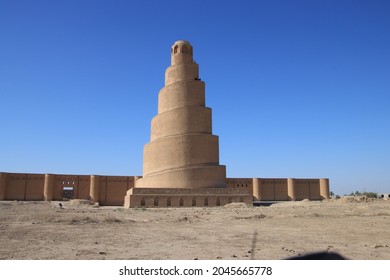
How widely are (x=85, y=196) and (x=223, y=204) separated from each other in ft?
56.2

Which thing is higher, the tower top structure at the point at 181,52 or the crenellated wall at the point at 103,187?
the tower top structure at the point at 181,52

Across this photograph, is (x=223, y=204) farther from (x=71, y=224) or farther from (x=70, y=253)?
(x=70, y=253)

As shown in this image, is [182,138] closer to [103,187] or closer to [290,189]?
[103,187]

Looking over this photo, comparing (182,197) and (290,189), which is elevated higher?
(290,189)

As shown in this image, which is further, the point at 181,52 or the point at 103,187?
the point at 103,187

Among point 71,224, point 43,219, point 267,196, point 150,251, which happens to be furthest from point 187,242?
point 267,196

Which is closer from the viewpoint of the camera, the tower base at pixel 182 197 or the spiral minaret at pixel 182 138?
the tower base at pixel 182 197

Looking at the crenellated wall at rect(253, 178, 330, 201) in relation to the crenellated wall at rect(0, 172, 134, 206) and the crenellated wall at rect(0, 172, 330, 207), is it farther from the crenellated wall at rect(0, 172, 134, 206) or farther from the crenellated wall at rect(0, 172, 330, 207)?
the crenellated wall at rect(0, 172, 134, 206)

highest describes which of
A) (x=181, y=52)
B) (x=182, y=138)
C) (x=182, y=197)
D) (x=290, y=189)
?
(x=181, y=52)

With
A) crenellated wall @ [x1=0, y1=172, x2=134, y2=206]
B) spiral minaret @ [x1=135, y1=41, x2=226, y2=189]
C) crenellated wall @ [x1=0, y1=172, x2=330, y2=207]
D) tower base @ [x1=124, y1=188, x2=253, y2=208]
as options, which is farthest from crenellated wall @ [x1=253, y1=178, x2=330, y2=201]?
crenellated wall @ [x1=0, y1=172, x2=134, y2=206]

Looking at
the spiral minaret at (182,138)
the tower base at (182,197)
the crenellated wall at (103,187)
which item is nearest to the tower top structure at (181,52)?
the spiral minaret at (182,138)

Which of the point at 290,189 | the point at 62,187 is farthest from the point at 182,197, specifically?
the point at 290,189

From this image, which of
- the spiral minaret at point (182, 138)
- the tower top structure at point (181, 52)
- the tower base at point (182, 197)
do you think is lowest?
the tower base at point (182, 197)

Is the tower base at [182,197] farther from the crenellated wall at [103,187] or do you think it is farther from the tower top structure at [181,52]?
the tower top structure at [181,52]
